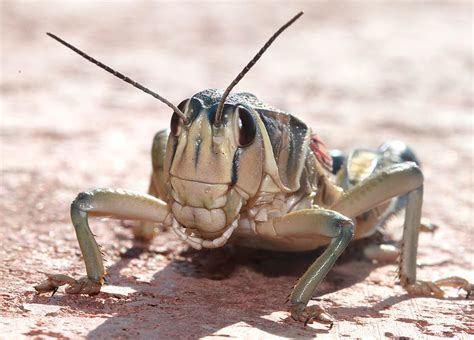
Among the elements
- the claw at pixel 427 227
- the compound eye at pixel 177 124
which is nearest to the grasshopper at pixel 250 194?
the compound eye at pixel 177 124

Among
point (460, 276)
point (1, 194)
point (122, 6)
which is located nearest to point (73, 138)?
point (1, 194)

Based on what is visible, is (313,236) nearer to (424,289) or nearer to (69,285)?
(424,289)

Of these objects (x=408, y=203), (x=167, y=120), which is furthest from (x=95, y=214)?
(x=167, y=120)

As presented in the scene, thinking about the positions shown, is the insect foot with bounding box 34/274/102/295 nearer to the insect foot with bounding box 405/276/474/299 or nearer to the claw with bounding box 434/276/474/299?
the insect foot with bounding box 405/276/474/299

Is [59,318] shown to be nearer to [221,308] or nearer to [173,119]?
[221,308]

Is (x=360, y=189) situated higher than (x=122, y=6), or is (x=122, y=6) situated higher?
(x=122, y=6)

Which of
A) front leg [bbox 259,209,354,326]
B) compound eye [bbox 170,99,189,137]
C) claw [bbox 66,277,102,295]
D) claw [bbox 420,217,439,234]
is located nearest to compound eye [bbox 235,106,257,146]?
compound eye [bbox 170,99,189,137]
